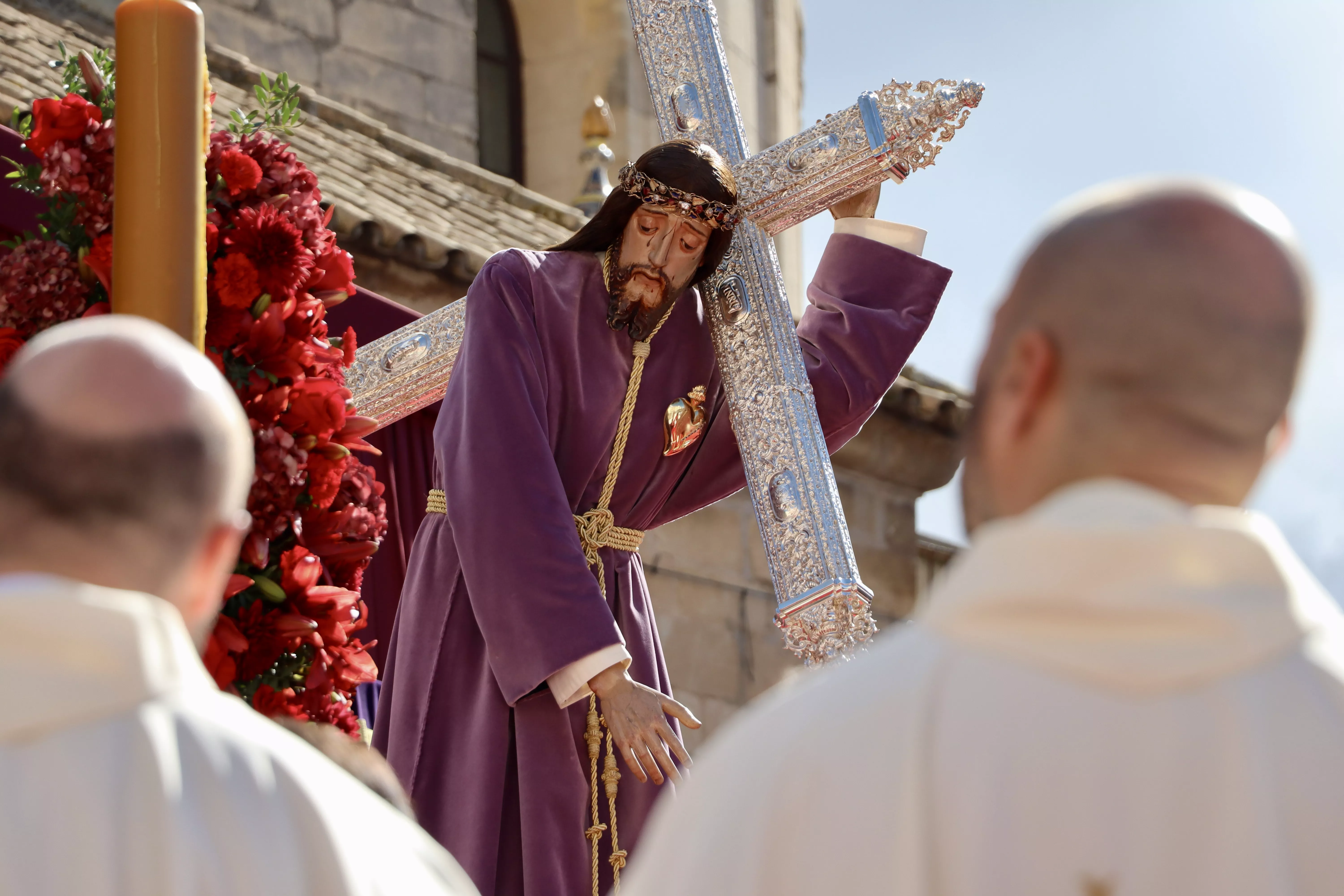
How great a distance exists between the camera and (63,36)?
257 inches

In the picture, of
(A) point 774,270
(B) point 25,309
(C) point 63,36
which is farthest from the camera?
(C) point 63,36

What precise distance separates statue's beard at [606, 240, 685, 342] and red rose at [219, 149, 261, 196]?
0.73 m

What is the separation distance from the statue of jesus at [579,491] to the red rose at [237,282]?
1.68ft

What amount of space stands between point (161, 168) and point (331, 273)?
0.86m

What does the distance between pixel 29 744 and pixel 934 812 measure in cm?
63

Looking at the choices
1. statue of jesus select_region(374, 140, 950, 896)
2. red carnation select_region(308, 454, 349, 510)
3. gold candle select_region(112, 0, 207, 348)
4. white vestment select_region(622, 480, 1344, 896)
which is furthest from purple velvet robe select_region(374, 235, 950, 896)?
white vestment select_region(622, 480, 1344, 896)

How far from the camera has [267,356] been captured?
3.12 m

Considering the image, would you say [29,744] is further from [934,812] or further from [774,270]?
[774,270]

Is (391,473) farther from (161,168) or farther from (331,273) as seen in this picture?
(161,168)

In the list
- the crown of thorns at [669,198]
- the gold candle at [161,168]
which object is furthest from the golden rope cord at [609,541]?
the gold candle at [161,168]

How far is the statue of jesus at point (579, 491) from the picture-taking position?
334cm

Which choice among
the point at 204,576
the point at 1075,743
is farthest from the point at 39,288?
the point at 1075,743

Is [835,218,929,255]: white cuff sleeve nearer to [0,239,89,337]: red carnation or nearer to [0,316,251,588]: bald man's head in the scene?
[0,239,89,337]: red carnation

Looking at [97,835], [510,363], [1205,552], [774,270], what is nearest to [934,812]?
[1205,552]
